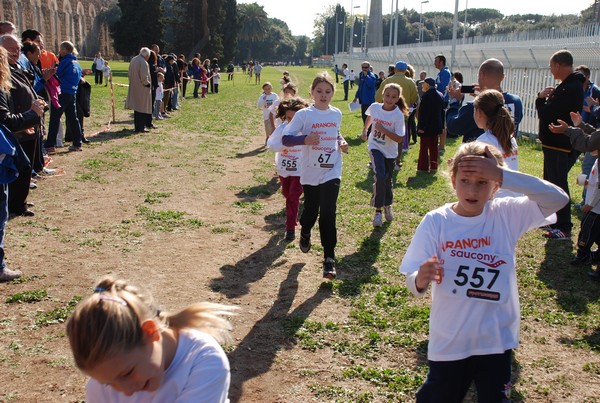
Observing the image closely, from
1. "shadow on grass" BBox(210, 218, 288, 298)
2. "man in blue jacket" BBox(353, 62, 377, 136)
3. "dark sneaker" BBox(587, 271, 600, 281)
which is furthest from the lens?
"man in blue jacket" BBox(353, 62, 377, 136)

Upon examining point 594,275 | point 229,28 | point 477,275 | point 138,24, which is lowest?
point 594,275

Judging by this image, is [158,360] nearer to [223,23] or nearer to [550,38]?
[550,38]

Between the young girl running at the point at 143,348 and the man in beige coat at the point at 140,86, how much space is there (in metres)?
15.1

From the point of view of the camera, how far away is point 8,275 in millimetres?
6047

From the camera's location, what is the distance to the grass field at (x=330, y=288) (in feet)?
14.5

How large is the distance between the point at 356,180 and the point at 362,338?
6.84 meters

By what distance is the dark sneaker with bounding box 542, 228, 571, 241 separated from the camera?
788 centimetres

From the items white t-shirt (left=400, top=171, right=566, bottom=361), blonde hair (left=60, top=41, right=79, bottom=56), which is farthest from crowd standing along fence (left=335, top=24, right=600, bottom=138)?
white t-shirt (left=400, top=171, right=566, bottom=361)

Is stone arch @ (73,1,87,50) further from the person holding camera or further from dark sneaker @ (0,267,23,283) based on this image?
the person holding camera

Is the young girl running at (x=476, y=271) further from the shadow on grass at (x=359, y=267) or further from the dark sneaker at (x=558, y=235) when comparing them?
the dark sneaker at (x=558, y=235)

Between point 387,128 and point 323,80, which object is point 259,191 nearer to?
point 387,128

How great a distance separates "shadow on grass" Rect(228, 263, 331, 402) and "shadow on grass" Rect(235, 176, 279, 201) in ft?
13.3

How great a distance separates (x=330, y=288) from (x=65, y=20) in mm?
74251

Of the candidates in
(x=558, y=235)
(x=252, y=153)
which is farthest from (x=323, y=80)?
(x=252, y=153)
